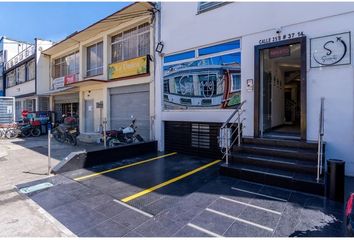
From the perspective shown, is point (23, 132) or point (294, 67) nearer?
point (294, 67)

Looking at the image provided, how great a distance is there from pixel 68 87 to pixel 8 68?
15901 millimetres

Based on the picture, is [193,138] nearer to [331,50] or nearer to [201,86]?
[201,86]

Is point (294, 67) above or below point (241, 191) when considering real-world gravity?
above

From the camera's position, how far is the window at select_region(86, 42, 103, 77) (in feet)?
42.4

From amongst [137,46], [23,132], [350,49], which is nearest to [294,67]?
[350,49]

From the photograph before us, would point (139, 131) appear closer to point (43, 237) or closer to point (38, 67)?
point (43, 237)

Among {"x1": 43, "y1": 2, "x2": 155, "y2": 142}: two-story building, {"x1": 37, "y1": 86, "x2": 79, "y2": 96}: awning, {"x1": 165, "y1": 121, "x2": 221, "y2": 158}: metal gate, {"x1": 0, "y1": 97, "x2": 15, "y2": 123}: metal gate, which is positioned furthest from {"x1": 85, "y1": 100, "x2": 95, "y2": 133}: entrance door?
{"x1": 165, "y1": 121, "x2": 221, "y2": 158}: metal gate

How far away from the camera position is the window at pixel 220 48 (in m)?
6.90

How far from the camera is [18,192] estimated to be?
4824 millimetres

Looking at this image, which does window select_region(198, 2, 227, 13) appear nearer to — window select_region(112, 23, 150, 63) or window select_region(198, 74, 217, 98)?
window select_region(198, 74, 217, 98)

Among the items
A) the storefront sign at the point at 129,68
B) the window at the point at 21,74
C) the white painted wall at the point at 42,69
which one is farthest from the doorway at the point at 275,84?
the window at the point at 21,74

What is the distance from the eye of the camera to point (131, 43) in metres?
11.0

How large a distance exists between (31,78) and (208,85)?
1816 cm

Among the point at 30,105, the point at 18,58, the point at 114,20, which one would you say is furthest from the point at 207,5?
the point at 18,58
